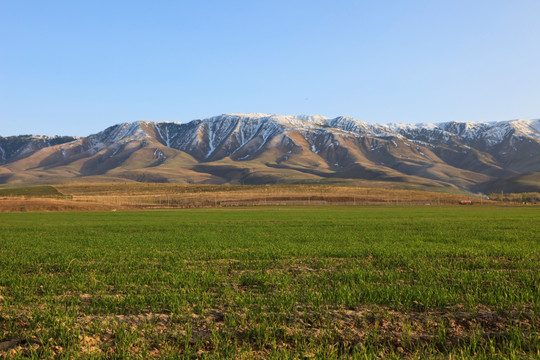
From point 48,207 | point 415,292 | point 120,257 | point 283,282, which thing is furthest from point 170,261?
point 48,207

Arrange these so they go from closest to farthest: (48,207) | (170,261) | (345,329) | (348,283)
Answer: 1. (345,329)
2. (348,283)
3. (170,261)
4. (48,207)

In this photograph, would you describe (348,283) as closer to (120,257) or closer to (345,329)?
(345,329)

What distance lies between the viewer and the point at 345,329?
8.11 metres

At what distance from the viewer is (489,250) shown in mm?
19672

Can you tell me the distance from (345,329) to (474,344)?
237 cm

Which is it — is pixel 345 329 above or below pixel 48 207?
above

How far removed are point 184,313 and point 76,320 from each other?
2.37 meters

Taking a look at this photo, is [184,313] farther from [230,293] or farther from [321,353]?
[321,353]

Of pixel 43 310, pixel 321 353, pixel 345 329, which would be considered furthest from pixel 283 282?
pixel 43 310

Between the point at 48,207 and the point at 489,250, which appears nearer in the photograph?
the point at 489,250

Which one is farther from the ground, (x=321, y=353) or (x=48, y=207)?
(x=321, y=353)

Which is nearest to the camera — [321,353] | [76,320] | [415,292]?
[321,353]

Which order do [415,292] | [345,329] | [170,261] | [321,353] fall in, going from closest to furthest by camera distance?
[321,353] < [345,329] < [415,292] < [170,261]

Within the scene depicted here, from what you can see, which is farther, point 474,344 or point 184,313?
point 184,313
